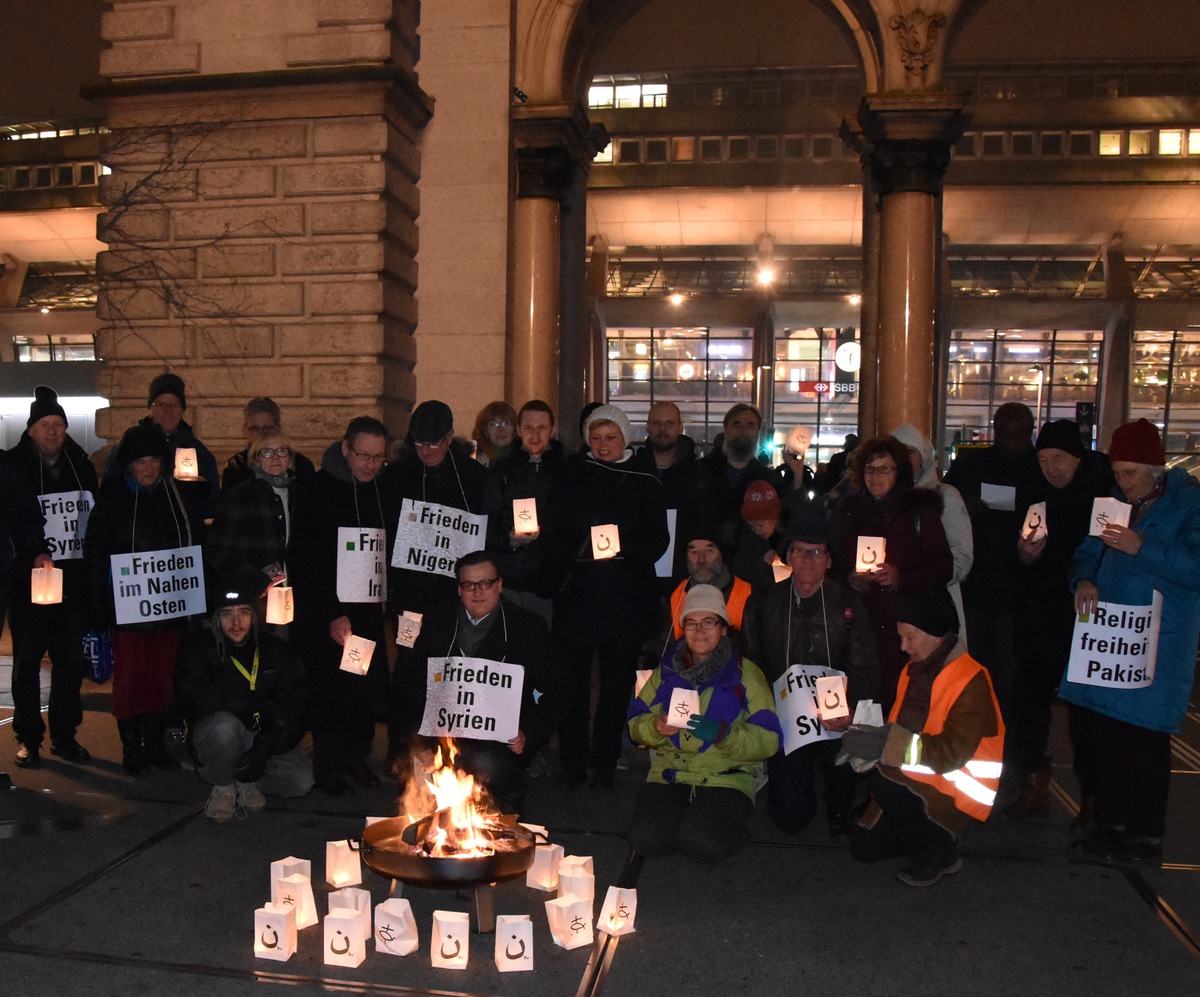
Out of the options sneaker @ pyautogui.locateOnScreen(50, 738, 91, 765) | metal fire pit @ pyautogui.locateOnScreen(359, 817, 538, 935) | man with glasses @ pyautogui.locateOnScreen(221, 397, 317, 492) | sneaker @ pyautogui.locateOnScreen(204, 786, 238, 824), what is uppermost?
man with glasses @ pyautogui.locateOnScreen(221, 397, 317, 492)

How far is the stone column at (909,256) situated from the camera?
11.2m

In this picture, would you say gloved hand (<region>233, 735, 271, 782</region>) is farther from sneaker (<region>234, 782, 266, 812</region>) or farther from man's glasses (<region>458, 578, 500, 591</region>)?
man's glasses (<region>458, 578, 500, 591</region>)

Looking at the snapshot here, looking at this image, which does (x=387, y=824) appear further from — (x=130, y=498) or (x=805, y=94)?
(x=805, y=94)

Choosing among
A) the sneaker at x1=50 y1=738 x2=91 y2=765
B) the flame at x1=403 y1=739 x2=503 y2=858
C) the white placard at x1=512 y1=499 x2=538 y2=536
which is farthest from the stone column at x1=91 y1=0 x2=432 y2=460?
the flame at x1=403 y1=739 x2=503 y2=858

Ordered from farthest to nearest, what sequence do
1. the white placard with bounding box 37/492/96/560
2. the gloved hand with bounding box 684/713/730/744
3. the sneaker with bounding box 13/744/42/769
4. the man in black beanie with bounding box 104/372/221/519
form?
the man in black beanie with bounding box 104/372/221/519, the white placard with bounding box 37/492/96/560, the sneaker with bounding box 13/744/42/769, the gloved hand with bounding box 684/713/730/744

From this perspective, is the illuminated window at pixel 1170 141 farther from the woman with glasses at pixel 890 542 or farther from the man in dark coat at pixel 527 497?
the man in dark coat at pixel 527 497

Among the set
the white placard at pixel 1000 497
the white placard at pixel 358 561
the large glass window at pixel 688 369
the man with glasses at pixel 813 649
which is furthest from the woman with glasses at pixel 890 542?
the large glass window at pixel 688 369

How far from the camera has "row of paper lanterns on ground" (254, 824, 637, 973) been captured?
4.28 m

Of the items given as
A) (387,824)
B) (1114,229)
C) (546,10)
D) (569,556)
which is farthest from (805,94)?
(387,824)

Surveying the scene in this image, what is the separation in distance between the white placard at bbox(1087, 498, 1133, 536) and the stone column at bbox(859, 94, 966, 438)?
555 centimetres

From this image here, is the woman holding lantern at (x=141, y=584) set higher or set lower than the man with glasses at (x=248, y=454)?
lower

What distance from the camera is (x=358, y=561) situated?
679 cm

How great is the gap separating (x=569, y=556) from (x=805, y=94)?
3343 cm

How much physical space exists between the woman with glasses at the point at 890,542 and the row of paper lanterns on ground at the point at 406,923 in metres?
2.44
